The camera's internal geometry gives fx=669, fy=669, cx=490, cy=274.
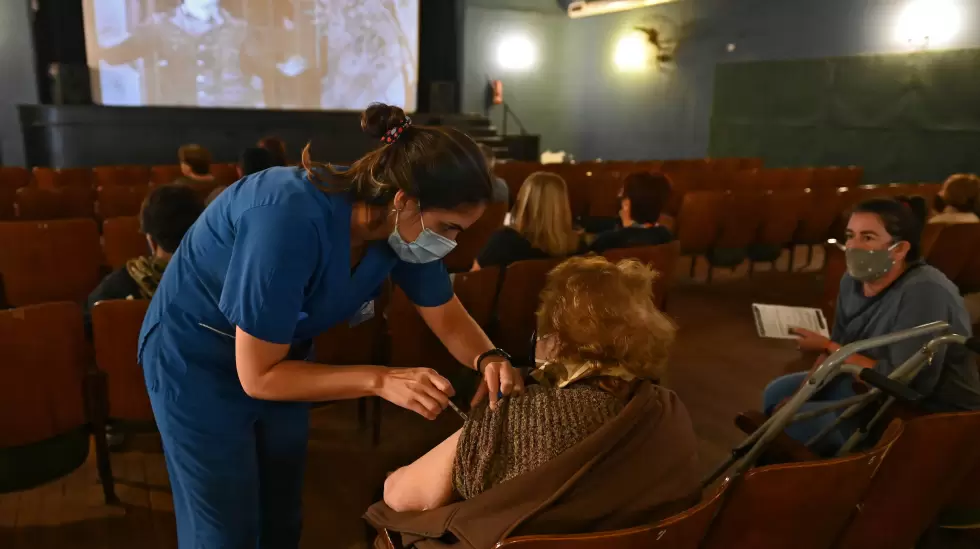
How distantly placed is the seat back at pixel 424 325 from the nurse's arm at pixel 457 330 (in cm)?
100

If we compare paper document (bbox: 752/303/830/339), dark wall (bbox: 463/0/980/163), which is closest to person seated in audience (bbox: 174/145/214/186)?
paper document (bbox: 752/303/830/339)

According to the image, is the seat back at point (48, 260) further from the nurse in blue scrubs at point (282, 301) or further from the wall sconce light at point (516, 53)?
the wall sconce light at point (516, 53)

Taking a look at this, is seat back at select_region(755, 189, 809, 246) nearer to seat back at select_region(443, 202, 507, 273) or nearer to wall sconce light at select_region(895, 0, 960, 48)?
seat back at select_region(443, 202, 507, 273)

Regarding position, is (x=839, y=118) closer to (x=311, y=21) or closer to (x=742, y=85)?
(x=742, y=85)

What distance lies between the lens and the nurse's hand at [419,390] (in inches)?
45.7

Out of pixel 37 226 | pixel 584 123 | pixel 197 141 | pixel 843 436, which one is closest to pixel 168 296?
pixel 843 436

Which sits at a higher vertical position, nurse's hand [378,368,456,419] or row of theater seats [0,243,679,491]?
nurse's hand [378,368,456,419]

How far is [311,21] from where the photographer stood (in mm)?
10188

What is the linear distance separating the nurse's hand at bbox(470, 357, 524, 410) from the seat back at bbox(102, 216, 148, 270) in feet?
9.38

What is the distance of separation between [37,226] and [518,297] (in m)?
2.39

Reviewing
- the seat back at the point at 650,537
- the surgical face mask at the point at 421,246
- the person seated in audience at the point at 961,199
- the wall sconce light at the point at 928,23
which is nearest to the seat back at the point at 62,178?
the surgical face mask at the point at 421,246

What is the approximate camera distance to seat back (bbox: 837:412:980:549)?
1.39 meters

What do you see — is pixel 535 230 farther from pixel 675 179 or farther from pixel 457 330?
pixel 675 179

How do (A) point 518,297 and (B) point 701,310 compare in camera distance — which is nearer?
(A) point 518,297
